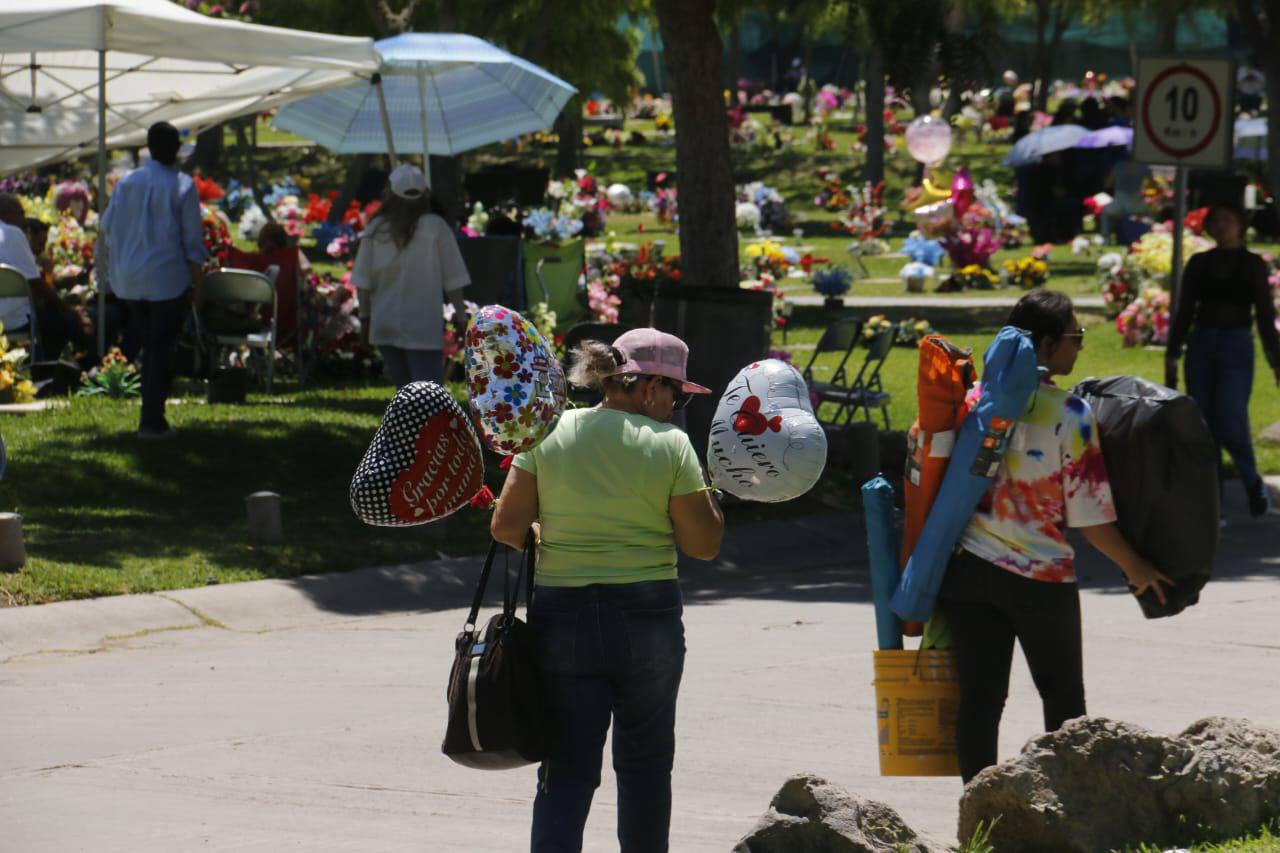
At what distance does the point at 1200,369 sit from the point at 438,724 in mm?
5968

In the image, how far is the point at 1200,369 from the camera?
438 inches

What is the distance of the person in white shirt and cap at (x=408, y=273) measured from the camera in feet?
35.6

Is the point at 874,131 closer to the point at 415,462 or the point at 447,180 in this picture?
the point at 447,180

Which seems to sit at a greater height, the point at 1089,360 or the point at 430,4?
the point at 430,4

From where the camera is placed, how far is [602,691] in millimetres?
4469

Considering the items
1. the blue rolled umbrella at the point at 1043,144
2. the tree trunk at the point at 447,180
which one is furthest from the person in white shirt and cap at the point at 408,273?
the blue rolled umbrella at the point at 1043,144

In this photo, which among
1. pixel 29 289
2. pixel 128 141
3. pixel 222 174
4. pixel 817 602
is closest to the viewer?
pixel 817 602

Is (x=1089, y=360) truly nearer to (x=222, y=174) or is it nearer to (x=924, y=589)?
(x=924, y=589)

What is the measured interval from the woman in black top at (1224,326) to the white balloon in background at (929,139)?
20620mm

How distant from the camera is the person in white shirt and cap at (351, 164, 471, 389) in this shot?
35.6ft

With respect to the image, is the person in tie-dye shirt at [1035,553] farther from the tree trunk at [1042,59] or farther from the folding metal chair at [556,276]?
the tree trunk at [1042,59]

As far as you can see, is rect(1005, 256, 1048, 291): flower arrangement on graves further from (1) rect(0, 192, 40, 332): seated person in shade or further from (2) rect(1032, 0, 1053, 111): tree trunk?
(2) rect(1032, 0, 1053, 111): tree trunk

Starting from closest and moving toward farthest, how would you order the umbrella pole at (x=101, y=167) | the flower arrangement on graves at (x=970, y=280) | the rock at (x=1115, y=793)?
the rock at (x=1115, y=793)
the umbrella pole at (x=101, y=167)
the flower arrangement on graves at (x=970, y=280)

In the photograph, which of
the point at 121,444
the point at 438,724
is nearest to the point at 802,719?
the point at 438,724
